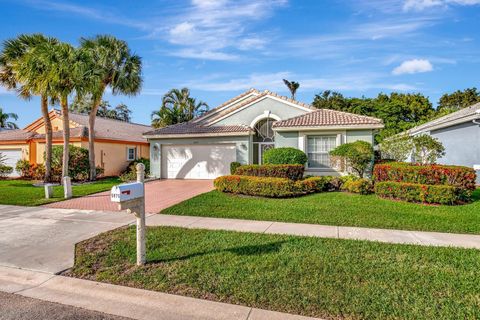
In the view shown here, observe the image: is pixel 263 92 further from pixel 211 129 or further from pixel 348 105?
Answer: pixel 348 105

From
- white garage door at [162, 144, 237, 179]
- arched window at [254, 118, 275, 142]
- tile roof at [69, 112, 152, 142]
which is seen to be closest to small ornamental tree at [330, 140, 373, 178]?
arched window at [254, 118, 275, 142]

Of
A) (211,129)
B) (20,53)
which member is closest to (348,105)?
(211,129)

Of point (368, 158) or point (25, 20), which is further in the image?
point (368, 158)

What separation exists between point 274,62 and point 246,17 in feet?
17.7

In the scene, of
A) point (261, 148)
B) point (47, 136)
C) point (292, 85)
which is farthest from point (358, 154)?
point (292, 85)

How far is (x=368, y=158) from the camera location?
1273 centimetres

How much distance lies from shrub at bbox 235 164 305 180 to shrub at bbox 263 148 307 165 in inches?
28.0

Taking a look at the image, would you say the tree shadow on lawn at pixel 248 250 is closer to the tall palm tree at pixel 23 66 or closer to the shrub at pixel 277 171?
the shrub at pixel 277 171

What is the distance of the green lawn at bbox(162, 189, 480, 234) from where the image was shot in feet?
22.9

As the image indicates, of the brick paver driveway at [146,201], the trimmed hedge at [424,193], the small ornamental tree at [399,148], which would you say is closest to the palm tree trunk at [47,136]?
the brick paver driveway at [146,201]

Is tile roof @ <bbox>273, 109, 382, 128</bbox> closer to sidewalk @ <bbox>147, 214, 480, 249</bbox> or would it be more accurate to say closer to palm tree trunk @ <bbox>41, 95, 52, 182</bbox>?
sidewalk @ <bbox>147, 214, 480, 249</bbox>

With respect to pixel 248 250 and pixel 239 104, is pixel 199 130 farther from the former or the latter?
pixel 248 250

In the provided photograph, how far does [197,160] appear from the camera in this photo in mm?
17625

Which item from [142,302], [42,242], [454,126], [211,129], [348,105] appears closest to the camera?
[142,302]
